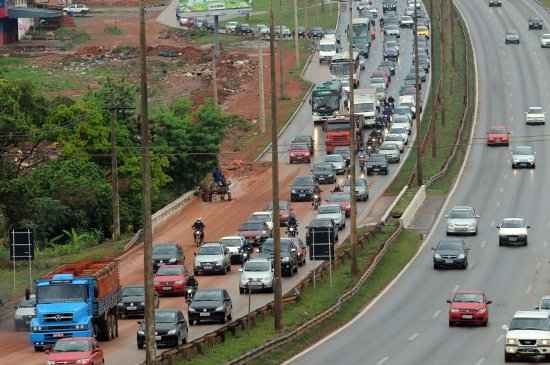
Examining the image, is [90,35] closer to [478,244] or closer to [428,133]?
[428,133]

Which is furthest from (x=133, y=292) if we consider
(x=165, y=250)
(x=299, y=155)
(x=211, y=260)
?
(x=299, y=155)

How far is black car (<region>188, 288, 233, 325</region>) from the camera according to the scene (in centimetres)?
5922

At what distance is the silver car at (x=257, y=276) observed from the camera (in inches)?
2670

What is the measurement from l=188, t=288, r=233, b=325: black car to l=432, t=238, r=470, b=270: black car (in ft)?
57.0

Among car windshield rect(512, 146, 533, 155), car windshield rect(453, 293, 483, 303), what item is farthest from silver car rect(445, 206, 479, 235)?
car windshield rect(453, 293, 483, 303)

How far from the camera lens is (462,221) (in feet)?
277

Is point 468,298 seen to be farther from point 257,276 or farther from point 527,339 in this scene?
point 257,276

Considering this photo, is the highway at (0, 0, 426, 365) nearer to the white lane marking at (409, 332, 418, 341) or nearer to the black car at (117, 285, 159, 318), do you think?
the black car at (117, 285, 159, 318)

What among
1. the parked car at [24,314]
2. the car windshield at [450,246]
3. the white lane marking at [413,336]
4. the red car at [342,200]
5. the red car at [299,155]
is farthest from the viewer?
the red car at [299,155]

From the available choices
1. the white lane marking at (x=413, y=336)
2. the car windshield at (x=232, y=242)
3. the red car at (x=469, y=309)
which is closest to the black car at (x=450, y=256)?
the car windshield at (x=232, y=242)

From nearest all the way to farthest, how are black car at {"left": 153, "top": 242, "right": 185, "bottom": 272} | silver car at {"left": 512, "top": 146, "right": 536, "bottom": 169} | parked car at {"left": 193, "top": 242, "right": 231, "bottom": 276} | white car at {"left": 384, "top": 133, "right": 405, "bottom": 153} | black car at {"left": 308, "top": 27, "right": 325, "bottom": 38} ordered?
parked car at {"left": 193, "top": 242, "right": 231, "bottom": 276}
black car at {"left": 153, "top": 242, "right": 185, "bottom": 272}
silver car at {"left": 512, "top": 146, "right": 536, "bottom": 169}
white car at {"left": 384, "top": 133, "right": 405, "bottom": 153}
black car at {"left": 308, "top": 27, "right": 325, "bottom": 38}

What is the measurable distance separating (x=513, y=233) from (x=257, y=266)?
17962 mm

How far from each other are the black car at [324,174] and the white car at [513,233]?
2410 centimetres

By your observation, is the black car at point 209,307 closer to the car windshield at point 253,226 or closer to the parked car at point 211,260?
the parked car at point 211,260
